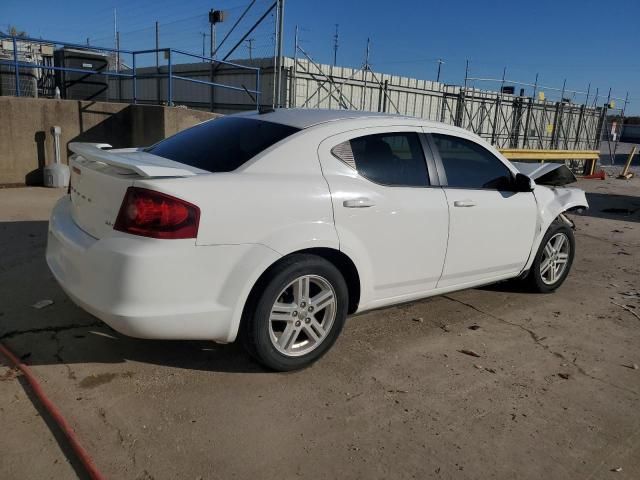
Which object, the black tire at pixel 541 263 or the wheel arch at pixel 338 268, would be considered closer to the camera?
the wheel arch at pixel 338 268

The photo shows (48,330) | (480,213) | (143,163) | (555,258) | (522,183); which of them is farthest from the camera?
(555,258)

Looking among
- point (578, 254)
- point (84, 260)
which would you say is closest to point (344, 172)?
point (84, 260)

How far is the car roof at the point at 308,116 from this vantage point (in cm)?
362

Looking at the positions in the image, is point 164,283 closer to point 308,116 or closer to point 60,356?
point 60,356

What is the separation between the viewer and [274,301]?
3113 mm

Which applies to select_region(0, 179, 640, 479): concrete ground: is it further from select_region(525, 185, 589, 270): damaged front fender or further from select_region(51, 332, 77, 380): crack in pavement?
select_region(525, 185, 589, 270): damaged front fender

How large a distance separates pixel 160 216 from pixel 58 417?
3.69 ft

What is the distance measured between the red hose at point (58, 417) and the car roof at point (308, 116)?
7.04 feet

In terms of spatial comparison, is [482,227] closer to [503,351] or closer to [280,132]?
[503,351]

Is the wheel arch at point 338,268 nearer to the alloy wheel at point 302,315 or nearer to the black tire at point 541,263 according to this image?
the alloy wheel at point 302,315

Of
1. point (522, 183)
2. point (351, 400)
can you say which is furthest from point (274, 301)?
point (522, 183)

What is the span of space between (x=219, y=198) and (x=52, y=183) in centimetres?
744

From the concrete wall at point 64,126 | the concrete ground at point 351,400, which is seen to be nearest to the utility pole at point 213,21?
the concrete wall at point 64,126

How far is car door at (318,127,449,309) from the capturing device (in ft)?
11.2
